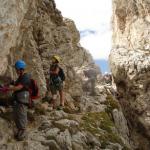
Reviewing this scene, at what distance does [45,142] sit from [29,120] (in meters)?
2.60

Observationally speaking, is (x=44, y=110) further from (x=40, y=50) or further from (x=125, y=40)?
(x=125, y=40)

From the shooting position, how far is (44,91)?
29344 millimetres

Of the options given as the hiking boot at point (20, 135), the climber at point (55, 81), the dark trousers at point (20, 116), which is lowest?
the hiking boot at point (20, 135)

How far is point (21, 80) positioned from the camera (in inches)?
875

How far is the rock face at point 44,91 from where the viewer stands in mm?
22703

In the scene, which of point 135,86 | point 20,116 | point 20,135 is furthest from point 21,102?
point 135,86

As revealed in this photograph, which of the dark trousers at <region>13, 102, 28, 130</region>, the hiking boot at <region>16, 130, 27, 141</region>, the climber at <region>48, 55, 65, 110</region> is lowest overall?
the hiking boot at <region>16, 130, 27, 141</region>

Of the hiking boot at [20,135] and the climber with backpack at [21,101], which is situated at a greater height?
the climber with backpack at [21,101]

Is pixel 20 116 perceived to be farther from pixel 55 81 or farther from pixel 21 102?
pixel 55 81

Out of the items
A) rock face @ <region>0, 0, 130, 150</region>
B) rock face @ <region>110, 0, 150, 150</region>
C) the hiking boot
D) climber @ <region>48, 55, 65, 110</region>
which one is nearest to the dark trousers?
the hiking boot

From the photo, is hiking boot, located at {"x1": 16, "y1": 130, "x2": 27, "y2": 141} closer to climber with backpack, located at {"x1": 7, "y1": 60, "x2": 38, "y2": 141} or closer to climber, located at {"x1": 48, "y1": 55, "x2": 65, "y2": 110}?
climber with backpack, located at {"x1": 7, "y1": 60, "x2": 38, "y2": 141}

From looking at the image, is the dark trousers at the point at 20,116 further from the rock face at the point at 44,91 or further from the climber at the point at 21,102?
the rock face at the point at 44,91

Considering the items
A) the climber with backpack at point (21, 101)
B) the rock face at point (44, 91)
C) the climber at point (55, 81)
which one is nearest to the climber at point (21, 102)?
the climber with backpack at point (21, 101)

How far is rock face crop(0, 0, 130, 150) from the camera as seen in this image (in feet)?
74.5
